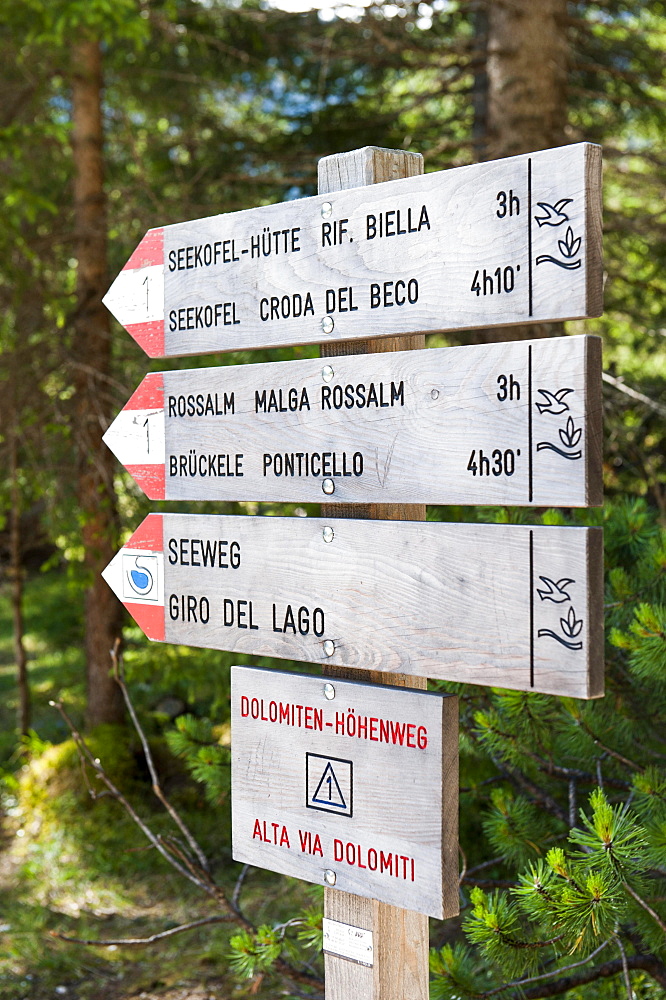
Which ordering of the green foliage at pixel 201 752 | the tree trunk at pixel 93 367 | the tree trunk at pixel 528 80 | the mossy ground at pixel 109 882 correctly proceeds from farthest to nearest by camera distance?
the tree trunk at pixel 93 367, the tree trunk at pixel 528 80, the mossy ground at pixel 109 882, the green foliage at pixel 201 752

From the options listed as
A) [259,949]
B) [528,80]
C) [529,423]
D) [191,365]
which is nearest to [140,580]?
[259,949]

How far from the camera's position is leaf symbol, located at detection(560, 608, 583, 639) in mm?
1592

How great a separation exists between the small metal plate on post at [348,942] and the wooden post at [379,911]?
1 centimetres

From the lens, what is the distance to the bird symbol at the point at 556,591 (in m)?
1.61

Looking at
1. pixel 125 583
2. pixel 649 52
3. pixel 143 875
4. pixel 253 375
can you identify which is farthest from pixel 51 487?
pixel 649 52

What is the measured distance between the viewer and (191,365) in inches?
208

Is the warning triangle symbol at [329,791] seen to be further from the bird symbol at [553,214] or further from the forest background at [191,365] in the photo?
the bird symbol at [553,214]

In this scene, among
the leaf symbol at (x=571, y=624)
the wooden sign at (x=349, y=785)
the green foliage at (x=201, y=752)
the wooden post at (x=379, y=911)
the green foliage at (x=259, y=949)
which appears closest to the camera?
the leaf symbol at (x=571, y=624)

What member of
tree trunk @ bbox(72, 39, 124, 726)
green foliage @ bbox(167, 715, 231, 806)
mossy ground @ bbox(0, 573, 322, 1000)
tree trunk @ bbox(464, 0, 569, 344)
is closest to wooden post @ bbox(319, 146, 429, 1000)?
green foliage @ bbox(167, 715, 231, 806)

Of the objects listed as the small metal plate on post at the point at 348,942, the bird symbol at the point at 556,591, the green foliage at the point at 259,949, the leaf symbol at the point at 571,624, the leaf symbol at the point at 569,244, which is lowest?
the green foliage at the point at 259,949

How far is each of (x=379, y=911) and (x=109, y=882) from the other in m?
4.32

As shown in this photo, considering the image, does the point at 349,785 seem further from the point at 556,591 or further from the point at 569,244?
the point at 569,244

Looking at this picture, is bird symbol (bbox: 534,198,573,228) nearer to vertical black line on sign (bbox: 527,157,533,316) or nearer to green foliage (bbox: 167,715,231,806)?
vertical black line on sign (bbox: 527,157,533,316)

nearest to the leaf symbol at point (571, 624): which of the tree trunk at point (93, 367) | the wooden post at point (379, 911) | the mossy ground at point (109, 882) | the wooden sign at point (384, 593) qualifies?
the wooden sign at point (384, 593)
